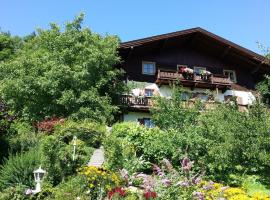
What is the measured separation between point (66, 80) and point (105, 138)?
11025 mm

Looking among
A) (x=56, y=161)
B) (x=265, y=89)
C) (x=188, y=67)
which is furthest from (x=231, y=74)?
(x=56, y=161)

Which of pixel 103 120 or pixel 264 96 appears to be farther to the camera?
pixel 264 96

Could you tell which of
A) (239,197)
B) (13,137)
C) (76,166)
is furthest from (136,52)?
(239,197)

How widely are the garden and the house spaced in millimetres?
1462

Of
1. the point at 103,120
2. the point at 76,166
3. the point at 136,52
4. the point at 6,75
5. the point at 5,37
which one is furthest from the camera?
the point at 5,37

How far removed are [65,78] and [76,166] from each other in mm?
12570

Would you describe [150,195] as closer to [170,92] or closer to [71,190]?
[71,190]

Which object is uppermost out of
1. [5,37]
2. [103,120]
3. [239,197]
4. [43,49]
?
[5,37]

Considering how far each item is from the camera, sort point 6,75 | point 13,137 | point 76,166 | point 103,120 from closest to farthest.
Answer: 1. point 76,166
2. point 13,137
3. point 103,120
4. point 6,75

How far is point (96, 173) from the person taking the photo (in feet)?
37.8

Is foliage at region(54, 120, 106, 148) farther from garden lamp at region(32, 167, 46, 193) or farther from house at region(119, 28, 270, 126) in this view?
house at region(119, 28, 270, 126)

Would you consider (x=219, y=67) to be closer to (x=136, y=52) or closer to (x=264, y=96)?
(x=264, y=96)

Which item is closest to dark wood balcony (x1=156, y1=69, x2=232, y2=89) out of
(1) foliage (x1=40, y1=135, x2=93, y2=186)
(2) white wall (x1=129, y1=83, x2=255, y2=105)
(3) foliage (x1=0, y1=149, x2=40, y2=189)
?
(2) white wall (x1=129, y1=83, x2=255, y2=105)

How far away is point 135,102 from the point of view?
93.7 ft
